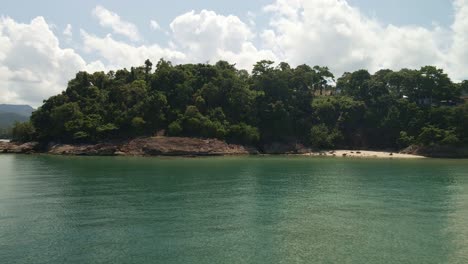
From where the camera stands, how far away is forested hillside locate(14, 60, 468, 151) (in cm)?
9475

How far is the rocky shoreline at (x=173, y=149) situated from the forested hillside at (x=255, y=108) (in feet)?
7.64

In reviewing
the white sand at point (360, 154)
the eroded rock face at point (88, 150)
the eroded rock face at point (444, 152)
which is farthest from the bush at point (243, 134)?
the eroded rock face at point (444, 152)

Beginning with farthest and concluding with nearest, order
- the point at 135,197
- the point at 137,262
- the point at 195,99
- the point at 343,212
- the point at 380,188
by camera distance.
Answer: the point at 195,99 < the point at 380,188 < the point at 135,197 < the point at 343,212 < the point at 137,262

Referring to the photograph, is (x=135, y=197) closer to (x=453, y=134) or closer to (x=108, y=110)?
(x=108, y=110)

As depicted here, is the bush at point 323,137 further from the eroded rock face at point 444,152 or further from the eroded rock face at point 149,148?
the eroded rock face at point 149,148

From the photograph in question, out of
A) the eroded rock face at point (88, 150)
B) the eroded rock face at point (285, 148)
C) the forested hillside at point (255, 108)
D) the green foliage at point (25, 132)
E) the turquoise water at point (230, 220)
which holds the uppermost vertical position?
the forested hillside at point (255, 108)

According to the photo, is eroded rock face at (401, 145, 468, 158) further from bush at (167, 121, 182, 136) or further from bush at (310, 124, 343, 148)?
bush at (167, 121, 182, 136)

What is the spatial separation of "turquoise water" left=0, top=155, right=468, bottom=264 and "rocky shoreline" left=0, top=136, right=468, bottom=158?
41.3m

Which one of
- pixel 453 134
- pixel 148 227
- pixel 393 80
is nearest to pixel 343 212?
pixel 148 227

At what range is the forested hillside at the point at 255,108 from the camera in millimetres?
94750

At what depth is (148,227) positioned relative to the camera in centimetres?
2453

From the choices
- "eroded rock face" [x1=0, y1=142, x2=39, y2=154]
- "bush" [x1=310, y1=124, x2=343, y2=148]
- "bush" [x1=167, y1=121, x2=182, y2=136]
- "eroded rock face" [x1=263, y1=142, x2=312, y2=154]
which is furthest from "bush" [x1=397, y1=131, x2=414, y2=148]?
"eroded rock face" [x1=0, y1=142, x2=39, y2=154]

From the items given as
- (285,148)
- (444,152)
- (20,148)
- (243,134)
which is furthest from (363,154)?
(20,148)

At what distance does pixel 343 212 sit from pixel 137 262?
1674 centimetres
